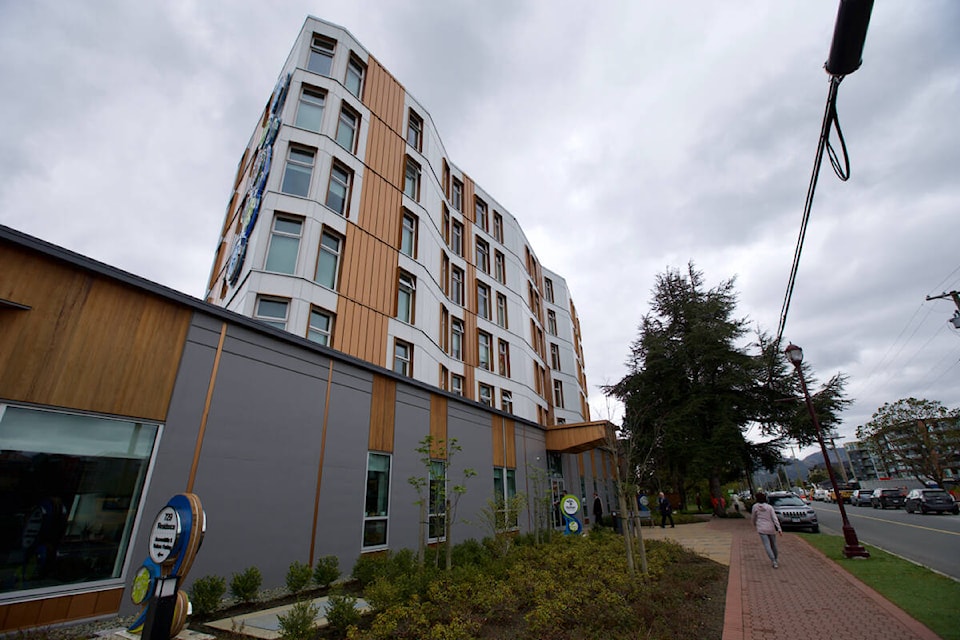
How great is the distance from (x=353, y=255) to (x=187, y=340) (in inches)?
339

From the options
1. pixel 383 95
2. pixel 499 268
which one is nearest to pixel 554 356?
pixel 499 268

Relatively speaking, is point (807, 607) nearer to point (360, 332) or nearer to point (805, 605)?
point (805, 605)

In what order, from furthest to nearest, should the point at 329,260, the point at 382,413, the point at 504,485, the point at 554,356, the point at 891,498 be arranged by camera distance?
the point at 554,356
the point at 891,498
the point at 504,485
the point at 329,260
the point at 382,413

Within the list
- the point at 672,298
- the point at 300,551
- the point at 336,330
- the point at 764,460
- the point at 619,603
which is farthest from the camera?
the point at 672,298

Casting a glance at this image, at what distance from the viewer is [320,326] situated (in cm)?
1424

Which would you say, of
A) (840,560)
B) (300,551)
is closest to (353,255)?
(300,551)

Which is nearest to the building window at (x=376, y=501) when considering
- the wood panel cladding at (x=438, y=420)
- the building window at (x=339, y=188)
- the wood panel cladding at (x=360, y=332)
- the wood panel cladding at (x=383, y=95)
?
the wood panel cladding at (x=438, y=420)

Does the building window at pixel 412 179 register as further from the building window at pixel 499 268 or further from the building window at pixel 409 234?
the building window at pixel 499 268

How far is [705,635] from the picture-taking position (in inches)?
234

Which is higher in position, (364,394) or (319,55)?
(319,55)

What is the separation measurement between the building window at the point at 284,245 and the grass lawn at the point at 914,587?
15848 mm

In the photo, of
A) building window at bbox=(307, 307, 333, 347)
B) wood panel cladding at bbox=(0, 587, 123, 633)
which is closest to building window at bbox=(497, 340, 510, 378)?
building window at bbox=(307, 307, 333, 347)

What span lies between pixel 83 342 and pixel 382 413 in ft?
22.4

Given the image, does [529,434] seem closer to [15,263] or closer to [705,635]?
[705,635]
